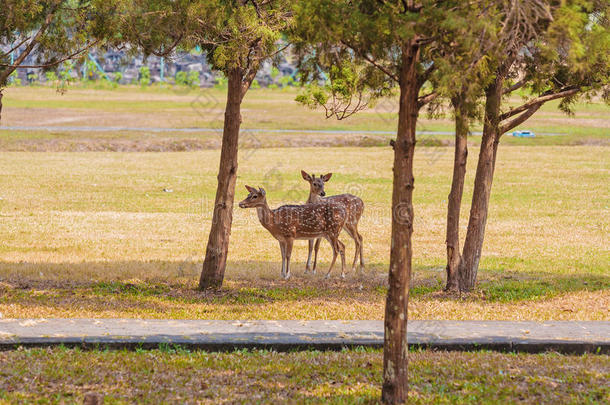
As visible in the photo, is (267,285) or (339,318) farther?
(267,285)

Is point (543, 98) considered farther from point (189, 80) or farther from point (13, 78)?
point (189, 80)

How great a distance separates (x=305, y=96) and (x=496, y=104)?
327cm

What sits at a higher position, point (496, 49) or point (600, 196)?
point (496, 49)

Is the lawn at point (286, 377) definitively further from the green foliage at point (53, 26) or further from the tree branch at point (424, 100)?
the green foliage at point (53, 26)

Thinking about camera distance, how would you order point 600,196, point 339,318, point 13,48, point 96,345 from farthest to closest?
point 600,196 → point 13,48 → point 339,318 → point 96,345

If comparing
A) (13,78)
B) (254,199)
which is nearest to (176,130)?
(13,78)

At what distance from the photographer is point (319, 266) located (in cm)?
1962

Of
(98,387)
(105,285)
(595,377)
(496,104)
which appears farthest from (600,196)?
(98,387)

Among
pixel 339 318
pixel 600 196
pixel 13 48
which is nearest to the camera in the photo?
pixel 339 318

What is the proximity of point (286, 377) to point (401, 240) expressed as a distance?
81.0 inches

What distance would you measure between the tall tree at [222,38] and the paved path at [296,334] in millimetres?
3745

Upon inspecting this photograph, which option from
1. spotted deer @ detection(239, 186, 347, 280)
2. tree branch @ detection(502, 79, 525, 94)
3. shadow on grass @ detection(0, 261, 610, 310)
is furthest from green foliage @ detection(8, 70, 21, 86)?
tree branch @ detection(502, 79, 525, 94)

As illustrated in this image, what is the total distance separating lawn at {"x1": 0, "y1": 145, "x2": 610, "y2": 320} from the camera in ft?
48.0

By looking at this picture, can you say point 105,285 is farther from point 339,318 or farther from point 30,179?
point 30,179
